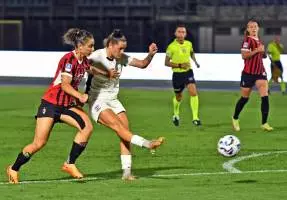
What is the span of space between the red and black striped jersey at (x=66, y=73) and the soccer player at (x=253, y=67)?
716cm

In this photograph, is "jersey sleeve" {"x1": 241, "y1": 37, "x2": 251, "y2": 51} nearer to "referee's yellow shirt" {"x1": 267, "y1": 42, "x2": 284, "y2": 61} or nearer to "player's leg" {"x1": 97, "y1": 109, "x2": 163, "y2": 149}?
"player's leg" {"x1": 97, "y1": 109, "x2": 163, "y2": 149}

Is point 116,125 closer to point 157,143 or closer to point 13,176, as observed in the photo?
point 157,143

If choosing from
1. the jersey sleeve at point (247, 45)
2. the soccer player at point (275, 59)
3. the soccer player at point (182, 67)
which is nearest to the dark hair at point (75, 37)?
the jersey sleeve at point (247, 45)

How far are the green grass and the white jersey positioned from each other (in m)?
1.05

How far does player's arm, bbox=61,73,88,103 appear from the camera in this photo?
10.6m

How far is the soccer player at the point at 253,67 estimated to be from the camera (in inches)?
699

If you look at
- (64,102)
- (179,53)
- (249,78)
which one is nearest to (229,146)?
(64,102)

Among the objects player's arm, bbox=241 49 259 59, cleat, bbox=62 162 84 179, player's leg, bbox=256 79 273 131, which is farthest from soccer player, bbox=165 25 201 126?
cleat, bbox=62 162 84 179

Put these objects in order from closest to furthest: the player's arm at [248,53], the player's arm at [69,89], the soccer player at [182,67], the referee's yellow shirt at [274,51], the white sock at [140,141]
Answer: the white sock at [140,141] < the player's arm at [69,89] < the player's arm at [248,53] < the soccer player at [182,67] < the referee's yellow shirt at [274,51]

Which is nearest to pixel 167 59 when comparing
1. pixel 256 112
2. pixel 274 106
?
pixel 256 112

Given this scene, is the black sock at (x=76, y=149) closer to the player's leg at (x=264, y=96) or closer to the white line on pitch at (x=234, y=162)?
the white line on pitch at (x=234, y=162)

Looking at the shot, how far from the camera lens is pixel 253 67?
18.2 m

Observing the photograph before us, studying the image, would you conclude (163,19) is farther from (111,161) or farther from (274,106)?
(111,161)

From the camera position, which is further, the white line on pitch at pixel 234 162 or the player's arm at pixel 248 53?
the player's arm at pixel 248 53
